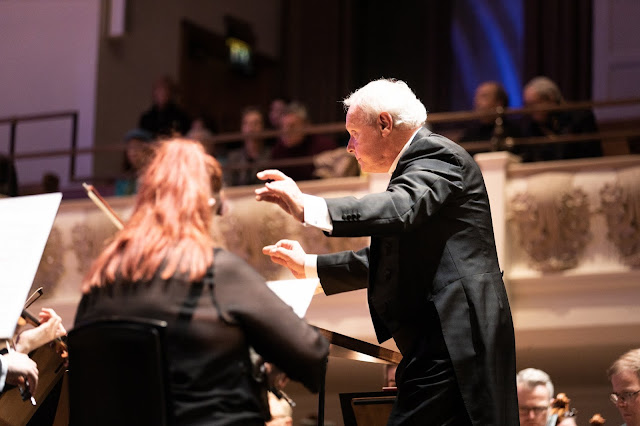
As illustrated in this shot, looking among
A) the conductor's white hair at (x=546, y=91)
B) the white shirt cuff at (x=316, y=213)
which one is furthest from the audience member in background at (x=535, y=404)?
the conductor's white hair at (x=546, y=91)

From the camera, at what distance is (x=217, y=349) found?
212 cm

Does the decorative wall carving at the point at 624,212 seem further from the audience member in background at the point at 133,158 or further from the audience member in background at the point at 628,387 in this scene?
the audience member in background at the point at 133,158

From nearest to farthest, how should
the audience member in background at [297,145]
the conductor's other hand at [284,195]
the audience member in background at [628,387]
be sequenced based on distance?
the conductor's other hand at [284,195] < the audience member in background at [628,387] < the audience member in background at [297,145]

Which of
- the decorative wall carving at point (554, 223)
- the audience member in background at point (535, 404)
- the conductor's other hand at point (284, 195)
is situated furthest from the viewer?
the decorative wall carving at point (554, 223)

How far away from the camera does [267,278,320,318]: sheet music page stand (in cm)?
265

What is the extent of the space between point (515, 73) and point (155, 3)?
12.3 feet

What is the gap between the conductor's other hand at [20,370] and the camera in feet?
8.20

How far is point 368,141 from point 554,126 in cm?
427

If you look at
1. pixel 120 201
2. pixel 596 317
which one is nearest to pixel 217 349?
pixel 596 317

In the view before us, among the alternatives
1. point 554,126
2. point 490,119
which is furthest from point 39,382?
point 554,126

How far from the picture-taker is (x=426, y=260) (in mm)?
2562

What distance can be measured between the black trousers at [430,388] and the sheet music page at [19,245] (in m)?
0.97

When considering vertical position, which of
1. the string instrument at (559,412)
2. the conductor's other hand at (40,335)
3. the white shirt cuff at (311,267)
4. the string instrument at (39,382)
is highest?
the white shirt cuff at (311,267)

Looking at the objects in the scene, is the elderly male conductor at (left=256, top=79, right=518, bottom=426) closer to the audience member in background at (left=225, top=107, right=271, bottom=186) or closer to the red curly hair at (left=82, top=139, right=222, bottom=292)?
the red curly hair at (left=82, top=139, right=222, bottom=292)
